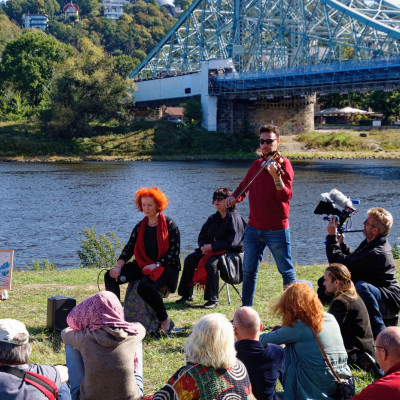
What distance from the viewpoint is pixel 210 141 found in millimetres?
51125

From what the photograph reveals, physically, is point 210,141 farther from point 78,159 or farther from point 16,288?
point 16,288

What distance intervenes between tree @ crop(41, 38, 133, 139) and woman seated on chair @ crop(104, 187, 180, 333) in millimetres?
42184

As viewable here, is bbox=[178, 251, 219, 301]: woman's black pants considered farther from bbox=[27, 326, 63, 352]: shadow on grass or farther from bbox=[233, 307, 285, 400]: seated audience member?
bbox=[233, 307, 285, 400]: seated audience member

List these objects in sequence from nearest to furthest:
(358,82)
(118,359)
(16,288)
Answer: (118,359), (16,288), (358,82)

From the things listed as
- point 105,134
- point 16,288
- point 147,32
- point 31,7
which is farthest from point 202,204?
point 31,7

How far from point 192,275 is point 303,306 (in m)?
2.90

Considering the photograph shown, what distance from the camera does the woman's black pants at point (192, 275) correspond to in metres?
6.34

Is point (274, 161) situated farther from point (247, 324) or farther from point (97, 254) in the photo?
point (97, 254)

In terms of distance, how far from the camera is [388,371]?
10.0 feet

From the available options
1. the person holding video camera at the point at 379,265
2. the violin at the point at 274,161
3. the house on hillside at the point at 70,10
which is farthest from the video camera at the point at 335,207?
the house on hillside at the point at 70,10

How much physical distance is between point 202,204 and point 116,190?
566cm

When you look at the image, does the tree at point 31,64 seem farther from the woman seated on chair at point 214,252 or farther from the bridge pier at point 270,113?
the woman seated on chair at point 214,252

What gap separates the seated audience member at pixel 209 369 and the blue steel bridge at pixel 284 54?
38034mm

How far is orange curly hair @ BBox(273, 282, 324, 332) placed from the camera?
3.75 m
